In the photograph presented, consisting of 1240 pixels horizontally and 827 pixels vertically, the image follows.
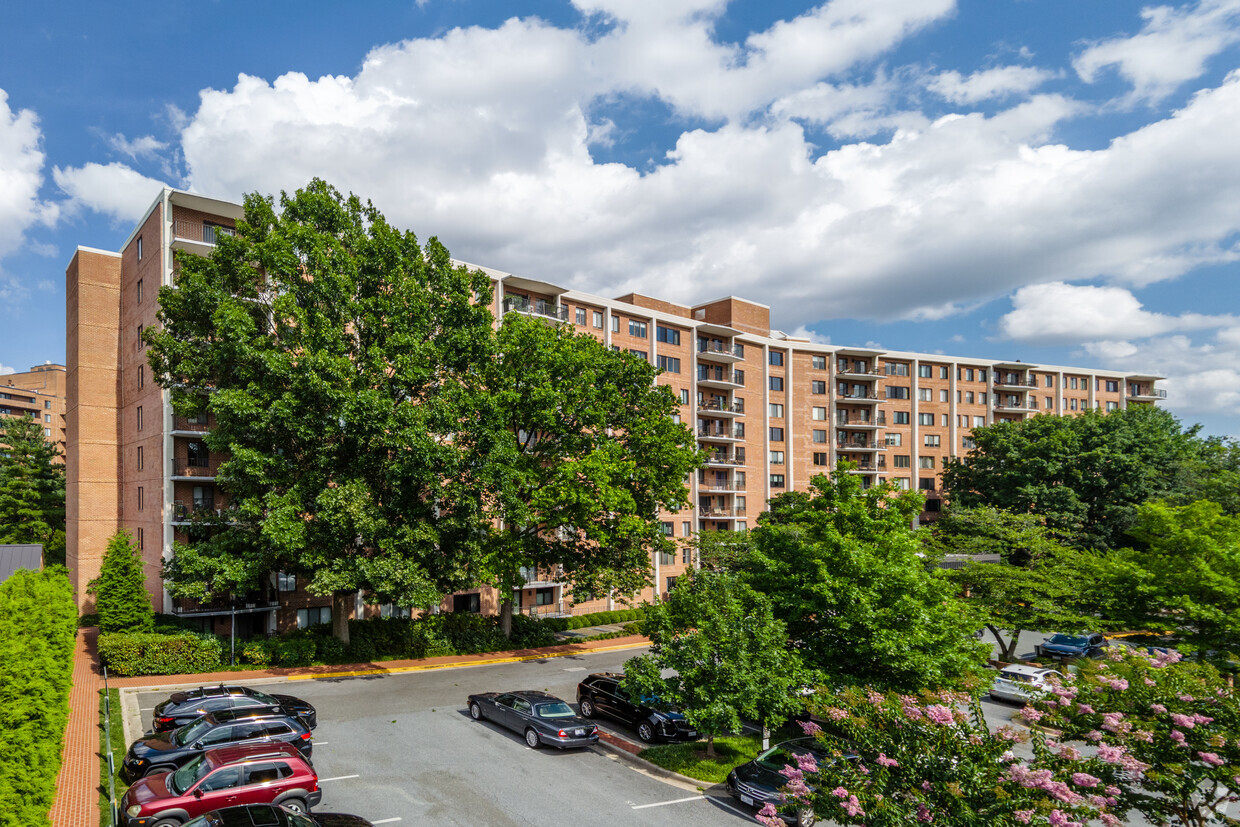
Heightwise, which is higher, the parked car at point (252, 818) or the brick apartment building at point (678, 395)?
the brick apartment building at point (678, 395)

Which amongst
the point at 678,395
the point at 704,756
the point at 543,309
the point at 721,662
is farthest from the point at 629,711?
the point at 678,395

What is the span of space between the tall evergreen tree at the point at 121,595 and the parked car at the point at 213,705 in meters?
11.0

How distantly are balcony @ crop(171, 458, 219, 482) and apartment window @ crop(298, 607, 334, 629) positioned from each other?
28.7 ft

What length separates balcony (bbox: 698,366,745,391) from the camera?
58284 mm

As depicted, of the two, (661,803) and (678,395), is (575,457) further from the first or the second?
(678,395)

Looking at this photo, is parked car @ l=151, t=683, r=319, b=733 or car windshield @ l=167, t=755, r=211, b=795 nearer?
car windshield @ l=167, t=755, r=211, b=795

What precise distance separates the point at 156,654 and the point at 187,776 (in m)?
16.2

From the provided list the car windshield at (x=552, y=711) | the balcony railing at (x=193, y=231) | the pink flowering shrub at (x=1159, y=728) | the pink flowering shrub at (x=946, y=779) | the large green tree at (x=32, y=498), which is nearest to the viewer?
the pink flowering shrub at (x=946, y=779)

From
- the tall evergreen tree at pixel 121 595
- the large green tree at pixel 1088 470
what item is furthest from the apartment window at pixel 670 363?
the tall evergreen tree at pixel 121 595

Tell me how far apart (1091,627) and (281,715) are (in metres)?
31.2

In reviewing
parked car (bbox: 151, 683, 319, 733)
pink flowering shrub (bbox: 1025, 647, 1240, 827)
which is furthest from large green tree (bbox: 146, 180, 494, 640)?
pink flowering shrub (bbox: 1025, 647, 1240, 827)

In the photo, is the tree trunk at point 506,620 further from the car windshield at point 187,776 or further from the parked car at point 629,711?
the car windshield at point 187,776

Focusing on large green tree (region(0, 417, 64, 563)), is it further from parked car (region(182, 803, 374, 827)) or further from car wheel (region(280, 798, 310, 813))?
parked car (region(182, 803, 374, 827))

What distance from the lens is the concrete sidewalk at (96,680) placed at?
1574 cm
